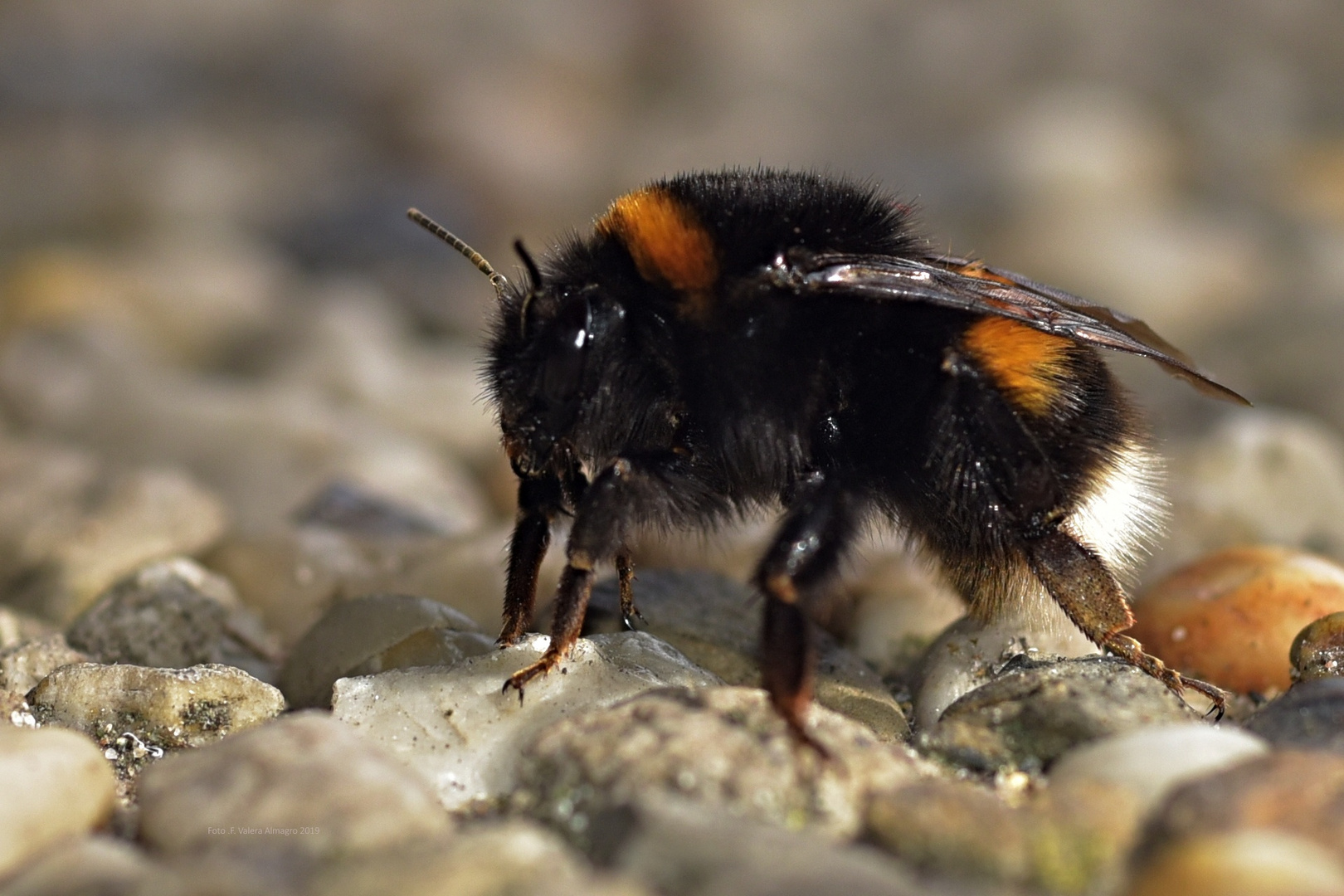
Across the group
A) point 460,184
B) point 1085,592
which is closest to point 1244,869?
point 1085,592

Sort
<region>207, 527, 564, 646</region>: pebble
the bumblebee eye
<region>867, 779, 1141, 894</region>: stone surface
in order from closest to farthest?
<region>867, 779, 1141, 894</region>: stone surface
the bumblebee eye
<region>207, 527, 564, 646</region>: pebble

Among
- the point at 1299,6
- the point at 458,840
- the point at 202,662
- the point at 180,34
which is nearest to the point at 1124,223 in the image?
the point at 1299,6

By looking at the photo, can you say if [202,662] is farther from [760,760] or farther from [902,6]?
[902,6]

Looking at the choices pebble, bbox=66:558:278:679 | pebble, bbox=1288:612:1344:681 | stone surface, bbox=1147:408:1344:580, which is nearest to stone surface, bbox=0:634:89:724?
pebble, bbox=66:558:278:679

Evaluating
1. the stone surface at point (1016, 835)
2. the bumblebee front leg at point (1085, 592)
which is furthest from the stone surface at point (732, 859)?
the bumblebee front leg at point (1085, 592)

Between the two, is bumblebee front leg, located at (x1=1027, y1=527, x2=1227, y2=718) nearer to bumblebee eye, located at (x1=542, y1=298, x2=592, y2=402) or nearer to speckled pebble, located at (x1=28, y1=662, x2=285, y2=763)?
bumblebee eye, located at (x1=542, y1=298, x2=592, y2=402)

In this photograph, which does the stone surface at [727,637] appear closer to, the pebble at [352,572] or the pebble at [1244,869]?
the pebble at [352,572]

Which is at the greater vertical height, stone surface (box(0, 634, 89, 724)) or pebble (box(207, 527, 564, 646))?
pebble (box(207, 527, 564, 646))
